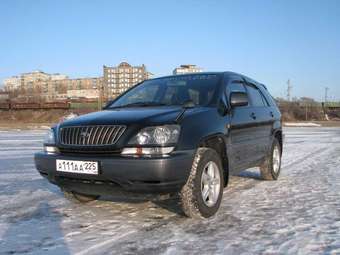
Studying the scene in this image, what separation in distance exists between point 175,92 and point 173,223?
184 centimetres

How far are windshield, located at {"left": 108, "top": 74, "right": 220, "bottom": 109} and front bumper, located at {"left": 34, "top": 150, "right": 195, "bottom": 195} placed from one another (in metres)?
1.16

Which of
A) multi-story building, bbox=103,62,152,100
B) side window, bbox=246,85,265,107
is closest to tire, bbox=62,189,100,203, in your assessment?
side window, bbox=246,85,265,107

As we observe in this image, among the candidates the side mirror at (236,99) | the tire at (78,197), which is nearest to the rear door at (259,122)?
the side mirror at (236,99)

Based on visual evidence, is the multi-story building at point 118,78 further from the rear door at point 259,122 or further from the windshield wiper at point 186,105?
the windshield wiper at point 186,105

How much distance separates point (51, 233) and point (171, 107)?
1871 mm

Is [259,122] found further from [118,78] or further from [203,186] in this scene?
[118,78]

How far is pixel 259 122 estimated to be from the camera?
599 centimetres

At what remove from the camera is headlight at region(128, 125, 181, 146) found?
3881mm

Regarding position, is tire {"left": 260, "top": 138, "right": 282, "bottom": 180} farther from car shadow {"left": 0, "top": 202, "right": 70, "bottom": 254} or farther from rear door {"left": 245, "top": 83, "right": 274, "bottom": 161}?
car shadow {"left": 0, "top": 202, "right": 70, "bottom": 254}

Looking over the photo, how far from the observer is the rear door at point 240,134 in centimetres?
502

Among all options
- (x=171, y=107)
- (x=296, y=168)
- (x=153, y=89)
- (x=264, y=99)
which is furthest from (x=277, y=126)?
(x=171, y=107)

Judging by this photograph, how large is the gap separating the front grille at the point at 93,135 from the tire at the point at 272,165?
332cm

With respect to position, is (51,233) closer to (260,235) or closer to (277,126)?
(260,235)

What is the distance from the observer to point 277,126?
22.9 feet
